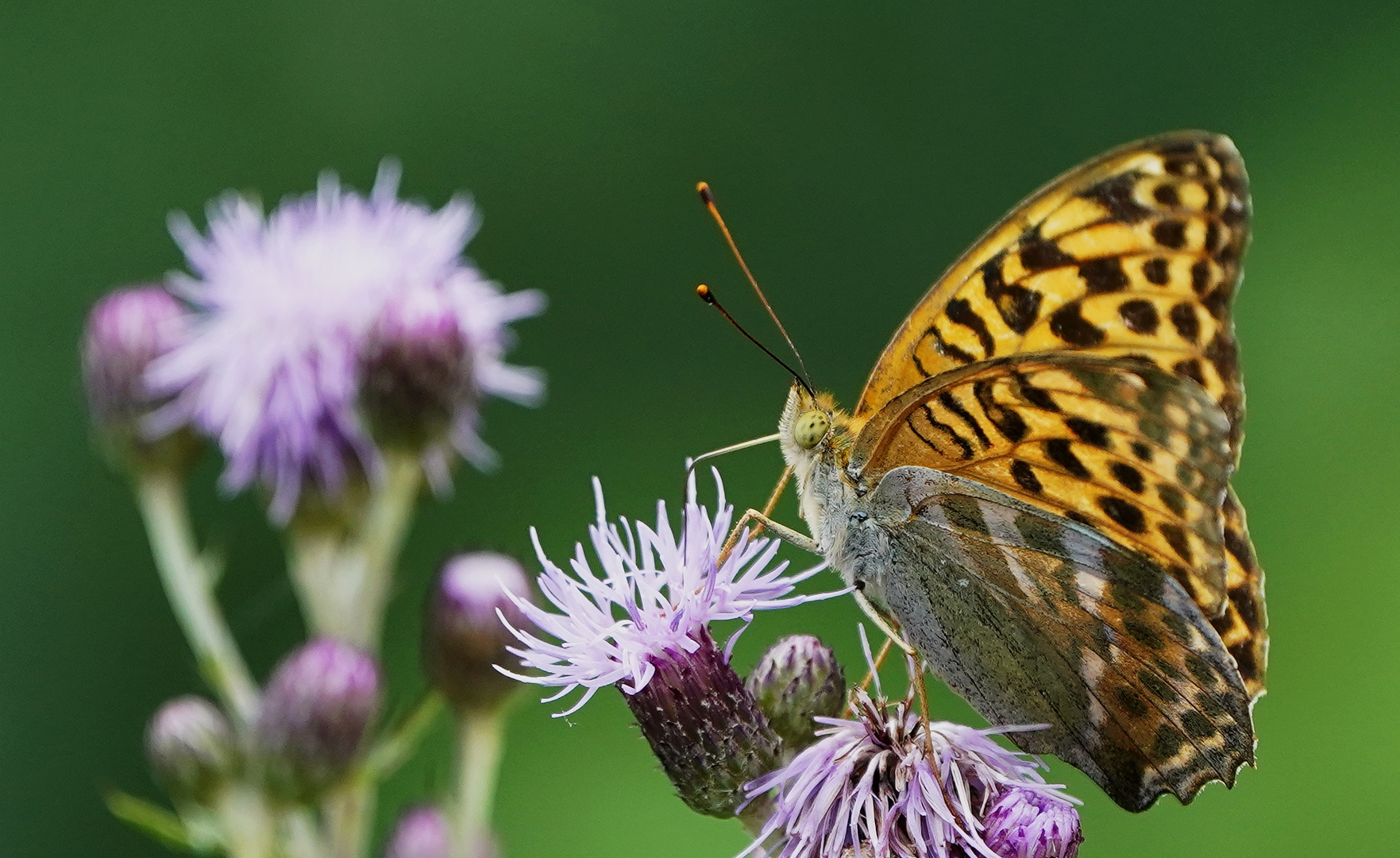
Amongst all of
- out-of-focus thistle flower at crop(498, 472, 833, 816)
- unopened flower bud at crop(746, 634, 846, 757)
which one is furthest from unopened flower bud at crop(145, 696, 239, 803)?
unopened flower bud at crop(746, 634, 846, 757)

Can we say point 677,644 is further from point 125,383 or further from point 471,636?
point 125,383

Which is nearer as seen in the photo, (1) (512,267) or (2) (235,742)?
(2) (235,742)

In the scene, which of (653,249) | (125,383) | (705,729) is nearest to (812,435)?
(705,729)

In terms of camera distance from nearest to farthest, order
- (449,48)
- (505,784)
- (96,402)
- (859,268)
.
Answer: (96,402)
(505,784)
(859,268)
(449,48)

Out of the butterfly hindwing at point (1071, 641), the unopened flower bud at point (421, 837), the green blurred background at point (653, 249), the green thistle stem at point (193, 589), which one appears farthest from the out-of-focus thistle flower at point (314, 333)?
the green blurred background at point (653, 249)

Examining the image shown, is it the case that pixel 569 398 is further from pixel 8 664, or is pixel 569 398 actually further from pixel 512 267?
pixel 8 664

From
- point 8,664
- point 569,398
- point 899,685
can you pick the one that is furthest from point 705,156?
point 8,664

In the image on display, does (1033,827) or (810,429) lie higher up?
(810,429)

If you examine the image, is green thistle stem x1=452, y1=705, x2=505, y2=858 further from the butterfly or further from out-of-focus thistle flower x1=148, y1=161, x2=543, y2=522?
the butterfly
